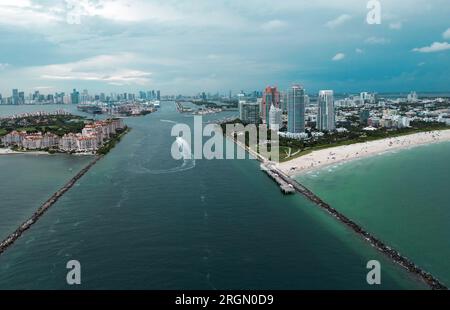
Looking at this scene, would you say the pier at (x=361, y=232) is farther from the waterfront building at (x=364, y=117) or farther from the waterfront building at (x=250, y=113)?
the waterfront building at (x=250, y=113)

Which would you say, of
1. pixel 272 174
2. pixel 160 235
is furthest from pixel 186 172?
pixel 160 235

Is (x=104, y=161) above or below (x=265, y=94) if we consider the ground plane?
below

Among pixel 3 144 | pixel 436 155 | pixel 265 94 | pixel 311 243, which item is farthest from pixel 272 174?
pixel 265 94

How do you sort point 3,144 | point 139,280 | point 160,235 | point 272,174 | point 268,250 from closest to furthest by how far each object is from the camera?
point 139,280 → point 268,250 → point 160,235 → point 272,174 → point 3,144

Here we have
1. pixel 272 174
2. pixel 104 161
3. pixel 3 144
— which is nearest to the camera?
pixel 272 174

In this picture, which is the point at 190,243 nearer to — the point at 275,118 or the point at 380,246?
the point at 380,246
